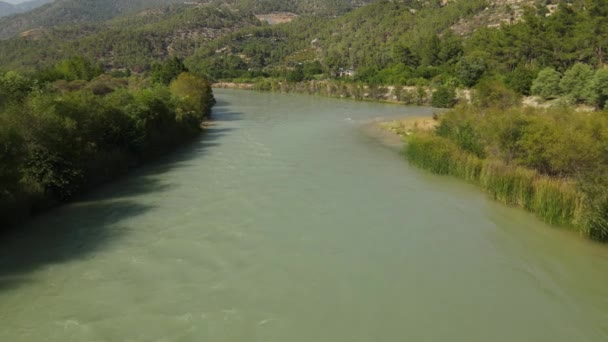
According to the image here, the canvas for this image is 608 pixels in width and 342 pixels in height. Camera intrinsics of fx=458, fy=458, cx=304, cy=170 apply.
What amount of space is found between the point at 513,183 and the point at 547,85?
4714 centimetres

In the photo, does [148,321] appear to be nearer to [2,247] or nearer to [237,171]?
[2,247]

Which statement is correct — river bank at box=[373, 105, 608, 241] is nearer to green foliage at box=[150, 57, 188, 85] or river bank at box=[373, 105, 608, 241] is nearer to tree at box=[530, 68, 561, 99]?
tree at box=[530, 68, 561, 99]

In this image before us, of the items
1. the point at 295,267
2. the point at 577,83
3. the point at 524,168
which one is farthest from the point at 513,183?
the point at 577,83

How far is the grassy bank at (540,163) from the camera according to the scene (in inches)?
709

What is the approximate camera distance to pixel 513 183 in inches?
856

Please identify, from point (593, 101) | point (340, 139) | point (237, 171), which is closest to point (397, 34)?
point (593, 101)

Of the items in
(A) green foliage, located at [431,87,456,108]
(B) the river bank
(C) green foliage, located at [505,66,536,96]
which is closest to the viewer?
(B) the river bank

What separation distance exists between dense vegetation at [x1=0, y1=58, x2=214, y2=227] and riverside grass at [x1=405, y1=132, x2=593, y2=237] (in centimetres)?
1833

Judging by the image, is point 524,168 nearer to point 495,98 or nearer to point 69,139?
point 495,98

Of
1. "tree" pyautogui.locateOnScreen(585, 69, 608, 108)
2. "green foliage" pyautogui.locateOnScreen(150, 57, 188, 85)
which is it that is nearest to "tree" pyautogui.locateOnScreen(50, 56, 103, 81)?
"green foliage" pyautogui.locateOnScreen(150, 57, 188, 85)

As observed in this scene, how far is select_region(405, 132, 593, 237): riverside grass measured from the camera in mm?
18562

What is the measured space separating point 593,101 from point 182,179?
162 feet

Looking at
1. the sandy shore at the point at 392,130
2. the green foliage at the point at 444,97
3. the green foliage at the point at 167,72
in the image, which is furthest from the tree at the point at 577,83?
the green foliage at the point at 167,72

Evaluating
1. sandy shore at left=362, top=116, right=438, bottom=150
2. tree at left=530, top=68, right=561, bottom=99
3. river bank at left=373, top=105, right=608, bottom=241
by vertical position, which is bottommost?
sandy shore at left=362, top=116, right=438, bottom=150
